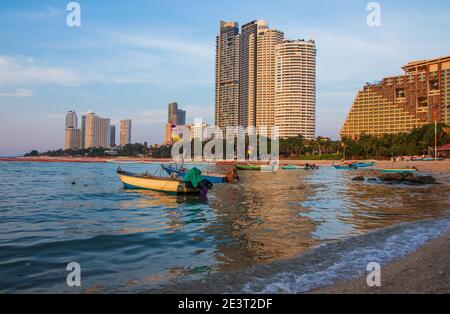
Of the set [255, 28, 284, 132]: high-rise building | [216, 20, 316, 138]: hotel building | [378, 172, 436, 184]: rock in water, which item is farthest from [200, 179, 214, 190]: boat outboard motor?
[255, 28, 284, 132]: high-rise building

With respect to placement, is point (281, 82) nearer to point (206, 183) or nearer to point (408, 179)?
point (408, 179)

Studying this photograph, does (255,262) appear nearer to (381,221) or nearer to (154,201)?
(381,221)

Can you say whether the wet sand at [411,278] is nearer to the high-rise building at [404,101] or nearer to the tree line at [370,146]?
the tree line at [370,146]

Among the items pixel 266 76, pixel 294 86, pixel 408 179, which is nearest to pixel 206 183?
pixel 408 179

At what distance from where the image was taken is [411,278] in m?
6.88

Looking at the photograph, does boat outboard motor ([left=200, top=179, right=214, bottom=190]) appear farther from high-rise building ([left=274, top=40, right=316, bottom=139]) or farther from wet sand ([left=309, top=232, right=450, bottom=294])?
high-rise building ([left=274, top=40, right=316, bottom=139])

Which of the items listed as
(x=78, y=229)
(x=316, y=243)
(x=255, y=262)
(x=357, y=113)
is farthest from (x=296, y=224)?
(x=357, y=113)

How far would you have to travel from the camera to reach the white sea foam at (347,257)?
7223 mm

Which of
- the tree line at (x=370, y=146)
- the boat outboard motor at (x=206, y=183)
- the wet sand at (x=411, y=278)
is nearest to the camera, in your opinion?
the wet sand at (x=411, y=278)

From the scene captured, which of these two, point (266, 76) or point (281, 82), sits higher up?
point (266, 76)

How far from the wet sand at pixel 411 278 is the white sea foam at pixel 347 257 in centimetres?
49

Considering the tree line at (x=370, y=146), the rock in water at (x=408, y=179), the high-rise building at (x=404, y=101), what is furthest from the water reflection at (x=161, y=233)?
the high-rise building at (x=404, y=101)

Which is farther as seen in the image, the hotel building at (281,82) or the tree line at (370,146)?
the hotel building at (281,82)

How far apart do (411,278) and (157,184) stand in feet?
74.5
